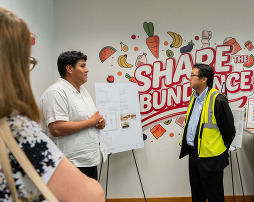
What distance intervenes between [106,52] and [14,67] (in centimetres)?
247

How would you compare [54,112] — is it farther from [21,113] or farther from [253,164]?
[253,164]

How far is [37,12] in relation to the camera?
2.52 meters

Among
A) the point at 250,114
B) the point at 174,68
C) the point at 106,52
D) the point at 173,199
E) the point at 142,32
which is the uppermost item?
the point at 142,32

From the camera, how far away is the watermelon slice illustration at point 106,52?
2979 millimetres

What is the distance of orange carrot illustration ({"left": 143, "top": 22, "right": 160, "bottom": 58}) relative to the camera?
296cm

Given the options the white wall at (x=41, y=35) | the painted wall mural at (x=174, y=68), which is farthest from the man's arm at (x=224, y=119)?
the white wall at (x=41, y=35)

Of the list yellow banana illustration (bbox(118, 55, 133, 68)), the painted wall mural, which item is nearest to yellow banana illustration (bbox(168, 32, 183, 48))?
the painted wall mural

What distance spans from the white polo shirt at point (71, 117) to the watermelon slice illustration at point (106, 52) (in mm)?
1114

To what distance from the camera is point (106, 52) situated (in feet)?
9.78

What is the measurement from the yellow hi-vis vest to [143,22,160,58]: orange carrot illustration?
1016 millimetres

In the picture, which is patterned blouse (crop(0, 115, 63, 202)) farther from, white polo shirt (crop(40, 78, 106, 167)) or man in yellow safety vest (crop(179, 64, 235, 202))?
man in yellow safety vest (crop(179, 64, 235, 202))

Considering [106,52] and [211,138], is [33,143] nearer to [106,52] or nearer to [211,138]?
[211,138]

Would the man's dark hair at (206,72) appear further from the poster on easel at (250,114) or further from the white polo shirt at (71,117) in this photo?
the white polo shirt at (71,117)

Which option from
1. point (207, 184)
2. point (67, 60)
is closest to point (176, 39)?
point (67, 60)
